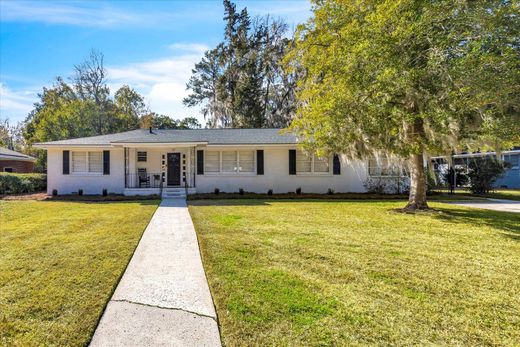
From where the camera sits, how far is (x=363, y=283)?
368 centimetres

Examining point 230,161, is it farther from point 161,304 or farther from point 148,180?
point 161,304

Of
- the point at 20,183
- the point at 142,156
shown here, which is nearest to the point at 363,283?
the point at 142,156

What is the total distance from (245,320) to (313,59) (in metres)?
8.24

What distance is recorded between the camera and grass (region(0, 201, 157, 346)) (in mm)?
2633

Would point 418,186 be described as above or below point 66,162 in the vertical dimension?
below

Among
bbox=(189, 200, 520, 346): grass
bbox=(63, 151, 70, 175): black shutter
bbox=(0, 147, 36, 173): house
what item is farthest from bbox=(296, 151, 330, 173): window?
bbox=(0, 147, 36, 173): house

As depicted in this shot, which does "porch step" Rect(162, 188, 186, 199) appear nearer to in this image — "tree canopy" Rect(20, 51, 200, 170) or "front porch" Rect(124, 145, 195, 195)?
"front porch" Rect(124, 145, 195, 195)

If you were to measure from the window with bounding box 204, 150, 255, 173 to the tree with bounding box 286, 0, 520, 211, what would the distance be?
255 inches

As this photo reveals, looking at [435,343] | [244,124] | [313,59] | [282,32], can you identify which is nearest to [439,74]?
[313,59]

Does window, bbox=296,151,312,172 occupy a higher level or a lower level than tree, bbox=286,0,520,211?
lower

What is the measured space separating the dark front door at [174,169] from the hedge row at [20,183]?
7999 mm

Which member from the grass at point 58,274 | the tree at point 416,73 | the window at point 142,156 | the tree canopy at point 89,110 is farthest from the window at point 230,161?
the tree canopy at point 89,110

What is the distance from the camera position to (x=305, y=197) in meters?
13.7

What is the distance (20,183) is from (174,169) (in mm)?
8343
